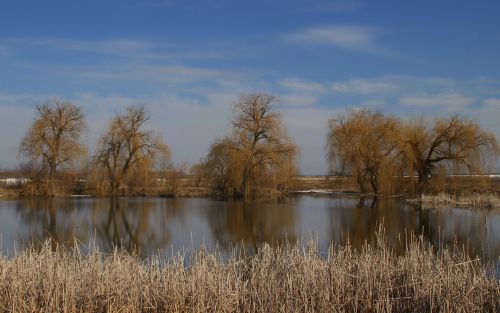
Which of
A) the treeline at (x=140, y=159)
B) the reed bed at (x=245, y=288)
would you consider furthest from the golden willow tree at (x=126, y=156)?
the reed bed at (x=245, y=288)

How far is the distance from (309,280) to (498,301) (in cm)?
204

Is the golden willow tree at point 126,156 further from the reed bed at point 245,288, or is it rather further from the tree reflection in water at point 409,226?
the reed bed at point 245,288

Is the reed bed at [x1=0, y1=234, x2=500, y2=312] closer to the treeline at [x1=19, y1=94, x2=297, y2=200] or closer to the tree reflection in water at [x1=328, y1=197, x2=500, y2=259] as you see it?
the tree reflection in water at [x1=328, y1=197, x2=500, y2=259]

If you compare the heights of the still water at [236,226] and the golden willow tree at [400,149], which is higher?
the golden willow tree at [400,149]

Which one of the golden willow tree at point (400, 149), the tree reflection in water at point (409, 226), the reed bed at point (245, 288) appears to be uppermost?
the golden willow tree at point (400, 149)

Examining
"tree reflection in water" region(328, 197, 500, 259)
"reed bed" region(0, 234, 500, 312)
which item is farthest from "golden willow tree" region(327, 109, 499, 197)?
"reed bed" region(0, 234, 500, 312)

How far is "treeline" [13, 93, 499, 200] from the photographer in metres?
27.8

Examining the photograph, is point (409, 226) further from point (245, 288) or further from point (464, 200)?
point (245, 288)

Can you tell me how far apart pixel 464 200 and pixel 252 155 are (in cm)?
1219

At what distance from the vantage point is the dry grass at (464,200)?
21.2 metres

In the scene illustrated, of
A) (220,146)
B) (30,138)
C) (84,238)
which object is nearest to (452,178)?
(220,146)

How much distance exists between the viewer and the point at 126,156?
114 feet

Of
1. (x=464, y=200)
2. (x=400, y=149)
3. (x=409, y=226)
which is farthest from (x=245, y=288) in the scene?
(x=400, y=149)

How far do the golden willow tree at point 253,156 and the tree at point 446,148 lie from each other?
703cm
